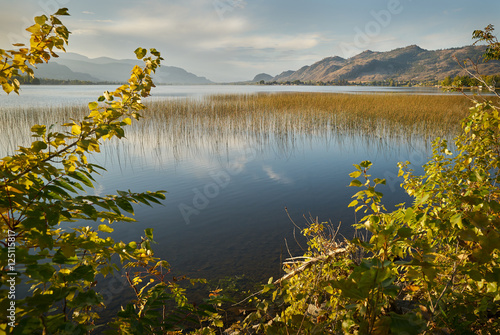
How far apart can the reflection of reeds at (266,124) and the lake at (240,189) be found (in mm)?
228

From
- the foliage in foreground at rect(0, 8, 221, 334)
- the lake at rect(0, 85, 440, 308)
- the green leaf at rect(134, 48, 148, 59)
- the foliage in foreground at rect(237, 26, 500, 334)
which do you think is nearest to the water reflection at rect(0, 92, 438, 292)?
the lake at rect(0, 85, 440, 308)

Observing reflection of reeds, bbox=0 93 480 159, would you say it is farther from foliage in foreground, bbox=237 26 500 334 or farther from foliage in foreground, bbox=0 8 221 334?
foliage in foreground, bbox=0 8 221 334

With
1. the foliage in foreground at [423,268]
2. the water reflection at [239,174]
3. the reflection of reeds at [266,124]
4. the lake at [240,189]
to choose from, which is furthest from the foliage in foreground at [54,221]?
the reflection of reeds at [266,124]

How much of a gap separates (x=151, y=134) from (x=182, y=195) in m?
7.86

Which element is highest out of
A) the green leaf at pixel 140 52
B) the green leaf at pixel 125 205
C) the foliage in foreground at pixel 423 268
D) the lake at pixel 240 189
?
the green leaf at pixel 140 52

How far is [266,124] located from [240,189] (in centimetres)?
898

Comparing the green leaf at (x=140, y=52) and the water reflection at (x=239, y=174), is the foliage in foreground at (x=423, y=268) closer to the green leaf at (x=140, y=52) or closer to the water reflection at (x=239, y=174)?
the water reflection at (x=239, y=174)

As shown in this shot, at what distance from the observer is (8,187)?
1286mm

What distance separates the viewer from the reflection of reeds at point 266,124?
13.4m

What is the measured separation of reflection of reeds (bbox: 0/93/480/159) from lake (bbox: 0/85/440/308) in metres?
0.23

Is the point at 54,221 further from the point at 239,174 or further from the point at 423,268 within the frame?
the point at 239,174

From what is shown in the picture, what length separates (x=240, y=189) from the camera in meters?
8.27

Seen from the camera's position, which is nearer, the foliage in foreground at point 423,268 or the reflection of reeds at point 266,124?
the foliage in foreground at point 423,268

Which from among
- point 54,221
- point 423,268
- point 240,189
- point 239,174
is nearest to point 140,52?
point 54,221
